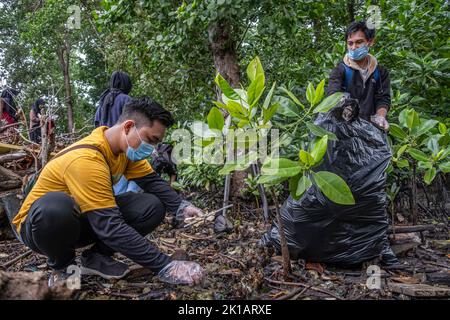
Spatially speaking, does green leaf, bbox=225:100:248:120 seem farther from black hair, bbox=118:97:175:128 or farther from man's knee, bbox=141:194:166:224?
man's knee, bbox=141:194:166:224

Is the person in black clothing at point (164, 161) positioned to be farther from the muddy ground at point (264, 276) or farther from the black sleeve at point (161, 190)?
the black sleeve at point (161, 190)

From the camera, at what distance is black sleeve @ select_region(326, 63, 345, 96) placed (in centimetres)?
272

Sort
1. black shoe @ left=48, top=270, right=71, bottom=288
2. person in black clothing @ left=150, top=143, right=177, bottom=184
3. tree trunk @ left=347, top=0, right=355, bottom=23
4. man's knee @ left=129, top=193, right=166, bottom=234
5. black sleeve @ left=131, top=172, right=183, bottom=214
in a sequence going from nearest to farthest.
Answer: black shoe @ left=48, top=270, right=71, bottom=288, man's knee @ left=129, top=193, right=166, bottom=234, black sleeve @ left=131, top=172, right=183, bottom=214, person in black clothing @ left=150, top=143, right=177, bottom=184, tree trunk @ left=347, top=0, right=355, bottom=23

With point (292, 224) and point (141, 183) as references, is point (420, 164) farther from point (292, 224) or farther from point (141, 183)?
point (141, 183)

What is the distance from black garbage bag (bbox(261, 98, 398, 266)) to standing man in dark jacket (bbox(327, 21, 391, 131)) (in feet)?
2.44

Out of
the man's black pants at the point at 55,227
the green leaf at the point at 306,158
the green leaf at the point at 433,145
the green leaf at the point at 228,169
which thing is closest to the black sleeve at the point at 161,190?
the man's black pants at the point at 55,227

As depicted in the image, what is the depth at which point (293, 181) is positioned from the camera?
174 centimetres

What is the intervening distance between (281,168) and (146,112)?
855 millimetres

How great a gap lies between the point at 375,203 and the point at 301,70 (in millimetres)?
2171

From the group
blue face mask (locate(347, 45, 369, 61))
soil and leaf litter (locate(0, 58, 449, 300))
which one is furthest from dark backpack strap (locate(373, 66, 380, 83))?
soil and leaf litter (locate(0, 58, 449, 300))

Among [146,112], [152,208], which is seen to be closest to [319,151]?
[146,112]

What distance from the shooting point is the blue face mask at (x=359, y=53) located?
2.82 meters

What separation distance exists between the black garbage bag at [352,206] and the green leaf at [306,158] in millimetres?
476

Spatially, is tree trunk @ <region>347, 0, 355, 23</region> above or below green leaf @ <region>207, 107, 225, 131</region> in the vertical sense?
above
